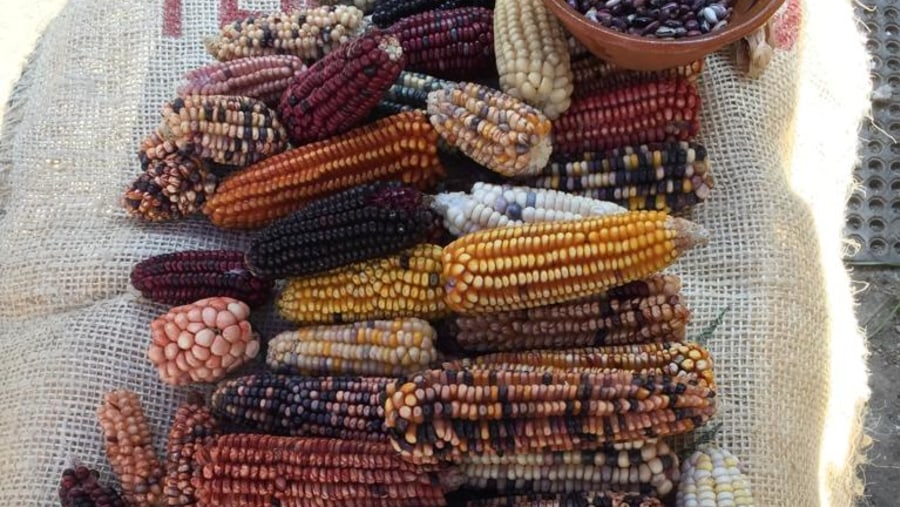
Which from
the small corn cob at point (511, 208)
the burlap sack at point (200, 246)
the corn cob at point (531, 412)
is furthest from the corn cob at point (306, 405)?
the small corn cob at point (511, 208)

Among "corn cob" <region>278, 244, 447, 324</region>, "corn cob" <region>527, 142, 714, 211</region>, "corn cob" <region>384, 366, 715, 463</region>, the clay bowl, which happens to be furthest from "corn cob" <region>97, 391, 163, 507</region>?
the clay bowl

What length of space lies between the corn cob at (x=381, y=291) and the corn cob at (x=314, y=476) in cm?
31

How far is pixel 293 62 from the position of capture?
225 cm

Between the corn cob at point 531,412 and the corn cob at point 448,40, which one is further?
the corn cob at point 448,40

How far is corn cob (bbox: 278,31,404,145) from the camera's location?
1982 millimetres

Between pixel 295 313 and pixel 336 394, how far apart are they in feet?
0.90

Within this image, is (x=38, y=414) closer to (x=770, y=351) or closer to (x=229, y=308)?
(x=229, y=308)

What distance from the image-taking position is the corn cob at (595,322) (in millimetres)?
1868

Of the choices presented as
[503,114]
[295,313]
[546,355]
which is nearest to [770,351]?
[546,355]

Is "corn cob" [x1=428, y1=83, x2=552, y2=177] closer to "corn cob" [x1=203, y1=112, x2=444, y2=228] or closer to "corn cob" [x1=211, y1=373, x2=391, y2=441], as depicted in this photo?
"corn cob" [x1=203, y1=112, x2=444, y2=228]

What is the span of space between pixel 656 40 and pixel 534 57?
0.29m

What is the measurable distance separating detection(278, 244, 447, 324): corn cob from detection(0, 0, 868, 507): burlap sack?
405 millimetres

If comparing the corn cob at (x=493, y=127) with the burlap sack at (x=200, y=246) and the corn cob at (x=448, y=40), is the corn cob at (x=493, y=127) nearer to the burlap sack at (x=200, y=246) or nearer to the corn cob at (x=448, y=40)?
the corn cob at (x=448, y=40)

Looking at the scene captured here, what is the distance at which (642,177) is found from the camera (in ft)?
6.70
